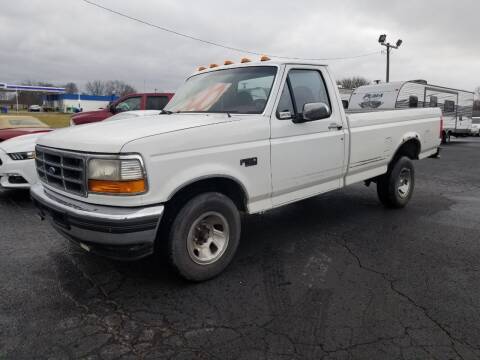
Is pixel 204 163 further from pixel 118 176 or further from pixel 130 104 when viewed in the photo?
pixel 130 104

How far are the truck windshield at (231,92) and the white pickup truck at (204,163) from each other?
1 centimetres

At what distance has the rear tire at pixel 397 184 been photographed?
19.3ft

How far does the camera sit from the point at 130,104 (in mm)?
11945

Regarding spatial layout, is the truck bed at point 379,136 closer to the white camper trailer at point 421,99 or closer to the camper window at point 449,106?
the white camper trailer at point 421,99

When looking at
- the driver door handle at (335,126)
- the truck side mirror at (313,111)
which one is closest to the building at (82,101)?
the driver door handle at (335,126)

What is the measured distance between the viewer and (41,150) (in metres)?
3.76

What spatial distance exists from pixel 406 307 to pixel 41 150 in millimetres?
3573

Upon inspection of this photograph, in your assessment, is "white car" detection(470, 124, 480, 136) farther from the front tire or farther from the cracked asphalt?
the front tire

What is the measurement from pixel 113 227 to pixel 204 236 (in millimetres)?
936

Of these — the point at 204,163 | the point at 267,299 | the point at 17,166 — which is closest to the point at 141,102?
the point at 17,166

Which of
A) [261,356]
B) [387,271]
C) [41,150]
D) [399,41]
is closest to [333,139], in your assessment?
[387,271]

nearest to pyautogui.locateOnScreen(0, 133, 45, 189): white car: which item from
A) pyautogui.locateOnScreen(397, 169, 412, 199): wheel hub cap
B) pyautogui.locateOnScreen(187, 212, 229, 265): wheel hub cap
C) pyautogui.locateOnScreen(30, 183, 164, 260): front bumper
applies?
pyautogui.locateOnScreen(30, 183, 164, 260): front bumper

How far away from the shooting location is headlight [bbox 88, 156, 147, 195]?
2.95m

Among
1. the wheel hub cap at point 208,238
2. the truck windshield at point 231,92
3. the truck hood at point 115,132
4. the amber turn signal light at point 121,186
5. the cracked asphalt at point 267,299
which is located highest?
the truck windshield at point 231,92
